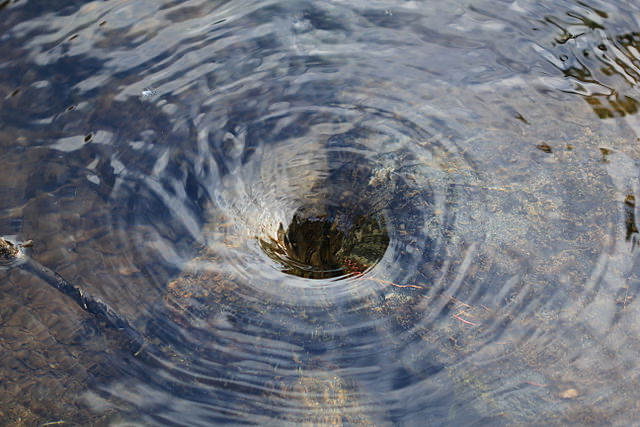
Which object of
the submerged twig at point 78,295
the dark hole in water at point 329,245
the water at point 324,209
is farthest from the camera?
the dark hole in water at point 329,245

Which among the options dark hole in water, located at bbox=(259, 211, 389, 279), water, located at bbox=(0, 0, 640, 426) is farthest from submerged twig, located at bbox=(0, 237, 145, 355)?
dark hole in water, located at bbox=(259, 211, 389, 279)

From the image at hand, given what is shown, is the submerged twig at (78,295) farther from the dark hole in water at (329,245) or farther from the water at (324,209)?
the dark hole in water at (329,245)

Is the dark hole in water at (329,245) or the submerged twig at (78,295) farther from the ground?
the submerged twig at (78,295)

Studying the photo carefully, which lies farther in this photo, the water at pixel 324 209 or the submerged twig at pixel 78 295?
the submerged twig at pixel 78 295

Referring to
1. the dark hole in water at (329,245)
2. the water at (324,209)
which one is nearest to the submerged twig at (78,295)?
the water at (324,209)

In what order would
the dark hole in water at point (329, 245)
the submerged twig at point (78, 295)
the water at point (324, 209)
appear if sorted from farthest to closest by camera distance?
the dark hole in water at point (329, 245) < the submerged twig at point (78, 295) < the water at point (324, 209)
